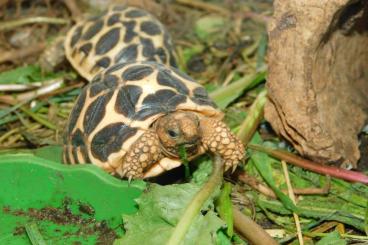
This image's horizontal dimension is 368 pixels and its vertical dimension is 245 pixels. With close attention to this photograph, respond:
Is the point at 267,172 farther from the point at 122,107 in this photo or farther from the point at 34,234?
the point at 34,234

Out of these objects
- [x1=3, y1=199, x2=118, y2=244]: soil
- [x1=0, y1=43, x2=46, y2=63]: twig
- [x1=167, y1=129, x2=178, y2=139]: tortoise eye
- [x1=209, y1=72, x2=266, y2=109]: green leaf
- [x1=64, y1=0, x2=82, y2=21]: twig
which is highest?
[x1=167, y1=129, x2=178, y2=139]: tortoise eye

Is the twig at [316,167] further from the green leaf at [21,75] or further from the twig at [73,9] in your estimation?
the twig at [73,9]

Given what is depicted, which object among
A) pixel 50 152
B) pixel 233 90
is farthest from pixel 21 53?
pixel 233 90

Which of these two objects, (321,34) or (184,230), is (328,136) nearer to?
(321,34)

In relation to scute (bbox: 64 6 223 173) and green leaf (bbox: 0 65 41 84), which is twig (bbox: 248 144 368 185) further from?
green leaf (bbox: 0 65 41 84)

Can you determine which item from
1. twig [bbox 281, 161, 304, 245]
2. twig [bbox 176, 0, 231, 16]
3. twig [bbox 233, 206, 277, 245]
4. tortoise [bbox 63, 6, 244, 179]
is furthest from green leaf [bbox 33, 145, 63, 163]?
twig [bbox 176, 0, 231, 16]

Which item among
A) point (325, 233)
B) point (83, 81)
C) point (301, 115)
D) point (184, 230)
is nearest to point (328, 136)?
point (301, 115)
